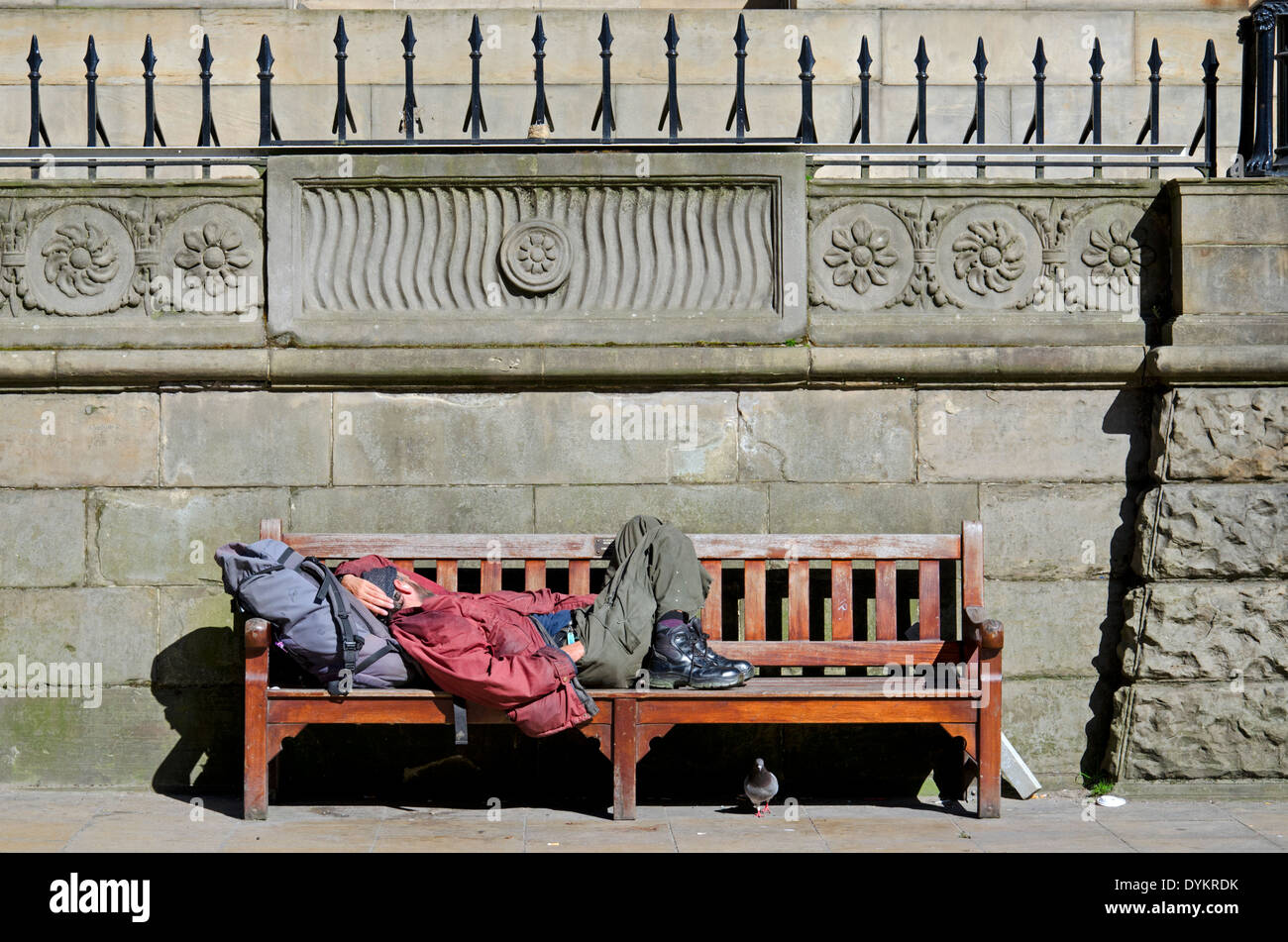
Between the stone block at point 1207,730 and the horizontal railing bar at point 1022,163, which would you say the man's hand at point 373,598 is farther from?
the stone block at point 1207,730

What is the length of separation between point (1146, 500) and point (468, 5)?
4889mm

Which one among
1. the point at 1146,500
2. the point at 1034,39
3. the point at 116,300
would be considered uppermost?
the point at 1034,39

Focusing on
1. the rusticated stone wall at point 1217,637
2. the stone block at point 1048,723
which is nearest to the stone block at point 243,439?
the stone block at point 1048,723

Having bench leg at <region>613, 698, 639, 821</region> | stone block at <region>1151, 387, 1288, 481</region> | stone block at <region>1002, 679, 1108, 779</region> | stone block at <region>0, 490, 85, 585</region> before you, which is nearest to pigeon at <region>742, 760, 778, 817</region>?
bench leg at <region>613, 698, 639, 821</region>

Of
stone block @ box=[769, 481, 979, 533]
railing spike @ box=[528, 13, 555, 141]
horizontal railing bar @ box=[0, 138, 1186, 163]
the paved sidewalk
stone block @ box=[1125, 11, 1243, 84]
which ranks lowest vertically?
the paved sidewalk

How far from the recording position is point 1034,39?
8.76 m

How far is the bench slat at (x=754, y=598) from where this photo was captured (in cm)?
653

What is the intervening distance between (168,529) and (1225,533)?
15.0ft

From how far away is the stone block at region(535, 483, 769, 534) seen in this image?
6.80 metres

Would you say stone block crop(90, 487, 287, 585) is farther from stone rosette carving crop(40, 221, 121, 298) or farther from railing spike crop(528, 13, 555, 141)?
railing spike crop(528, 13, 555, 141)

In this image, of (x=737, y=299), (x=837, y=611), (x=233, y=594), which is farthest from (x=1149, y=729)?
(x=233, y=594)

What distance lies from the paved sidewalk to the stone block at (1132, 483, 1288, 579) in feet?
3.22

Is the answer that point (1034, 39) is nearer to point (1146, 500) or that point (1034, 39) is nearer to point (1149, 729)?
point (1146, 500)

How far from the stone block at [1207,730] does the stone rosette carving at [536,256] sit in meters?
3.11
